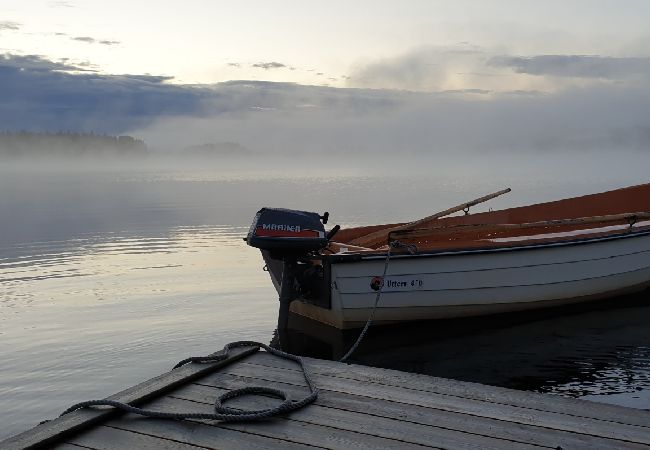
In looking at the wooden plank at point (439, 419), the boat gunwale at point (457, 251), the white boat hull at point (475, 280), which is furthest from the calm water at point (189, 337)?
the wooden plank at point (439, 419)

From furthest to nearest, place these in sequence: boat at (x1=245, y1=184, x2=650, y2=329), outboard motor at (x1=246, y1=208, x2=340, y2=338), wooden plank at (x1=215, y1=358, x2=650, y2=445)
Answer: boat at (x1=245, y1=184, x2=650, y2=329) → outboard motor at (x1=246, y1=208, x2=340, y2=338) → wooden plank at (x1=215, y1=358, x2=650, y2=445)

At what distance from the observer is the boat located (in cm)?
874

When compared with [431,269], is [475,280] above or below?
below

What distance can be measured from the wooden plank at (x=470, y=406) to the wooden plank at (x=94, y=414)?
1.13 ft

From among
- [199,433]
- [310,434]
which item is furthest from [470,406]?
[199,433]

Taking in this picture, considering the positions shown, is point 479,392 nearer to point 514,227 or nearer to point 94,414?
point 94,414

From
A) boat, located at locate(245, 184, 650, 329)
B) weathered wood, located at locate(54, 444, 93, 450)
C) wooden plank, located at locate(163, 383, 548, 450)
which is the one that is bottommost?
weathered wood, located at locate(54, 444, 93, 450)

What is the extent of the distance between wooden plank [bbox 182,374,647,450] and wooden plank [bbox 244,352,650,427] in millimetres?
394

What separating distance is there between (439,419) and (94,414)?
2153 millimetres

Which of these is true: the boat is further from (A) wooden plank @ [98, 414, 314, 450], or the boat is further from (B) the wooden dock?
(A) wooden plank @ [98, 414, 314, 450]

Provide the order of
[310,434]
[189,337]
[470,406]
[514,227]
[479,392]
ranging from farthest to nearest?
[514,227]
[189,337]
[479,392]
[470,406]
[310,434]

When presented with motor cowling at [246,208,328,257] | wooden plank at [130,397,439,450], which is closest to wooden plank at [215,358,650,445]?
wooden plank at [130,397,439,450]

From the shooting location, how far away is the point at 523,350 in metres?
9.16

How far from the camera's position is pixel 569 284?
10633 millimetres
